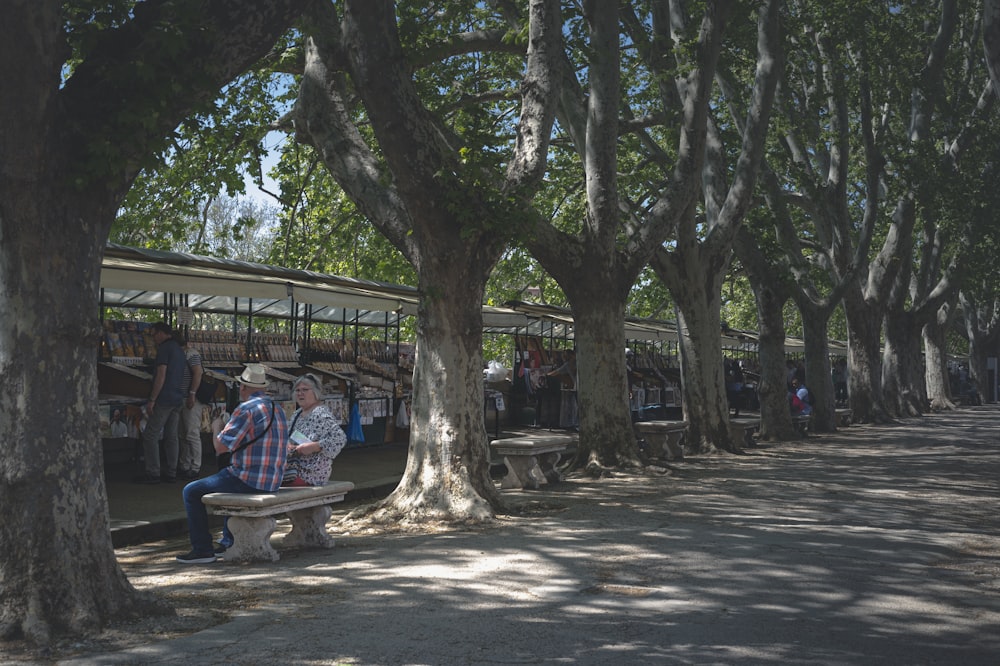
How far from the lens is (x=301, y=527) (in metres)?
8.67

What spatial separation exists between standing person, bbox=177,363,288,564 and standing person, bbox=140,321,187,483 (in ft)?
13.2

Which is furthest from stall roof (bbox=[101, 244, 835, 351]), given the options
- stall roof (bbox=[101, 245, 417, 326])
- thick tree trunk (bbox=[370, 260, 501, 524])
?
thick tree trunk (bbox=[370, 260, 501, 524])

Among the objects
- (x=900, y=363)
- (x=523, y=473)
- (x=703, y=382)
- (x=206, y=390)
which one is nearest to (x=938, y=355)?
(x=900, y=363)

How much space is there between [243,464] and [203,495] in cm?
37

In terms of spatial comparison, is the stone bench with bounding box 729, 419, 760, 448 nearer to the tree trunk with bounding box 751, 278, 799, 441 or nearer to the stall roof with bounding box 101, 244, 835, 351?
the tree trunk with bounding box 751, 278, 799, 441

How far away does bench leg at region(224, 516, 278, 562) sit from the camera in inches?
314

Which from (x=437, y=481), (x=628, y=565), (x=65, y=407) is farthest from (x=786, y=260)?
(x=65, y=407)

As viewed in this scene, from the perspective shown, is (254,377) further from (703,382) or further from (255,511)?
(703,382)

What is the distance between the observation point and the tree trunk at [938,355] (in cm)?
4119

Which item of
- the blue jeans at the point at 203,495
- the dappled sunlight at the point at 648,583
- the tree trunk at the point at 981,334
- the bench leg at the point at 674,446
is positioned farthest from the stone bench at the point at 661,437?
the tree trunk at the point at 981,334

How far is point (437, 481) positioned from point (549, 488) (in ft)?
10.5

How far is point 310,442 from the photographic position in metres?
8.72

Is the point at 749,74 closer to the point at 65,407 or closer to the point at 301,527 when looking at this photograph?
the point at 301,527

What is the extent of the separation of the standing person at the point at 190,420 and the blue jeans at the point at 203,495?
14.9 ft
